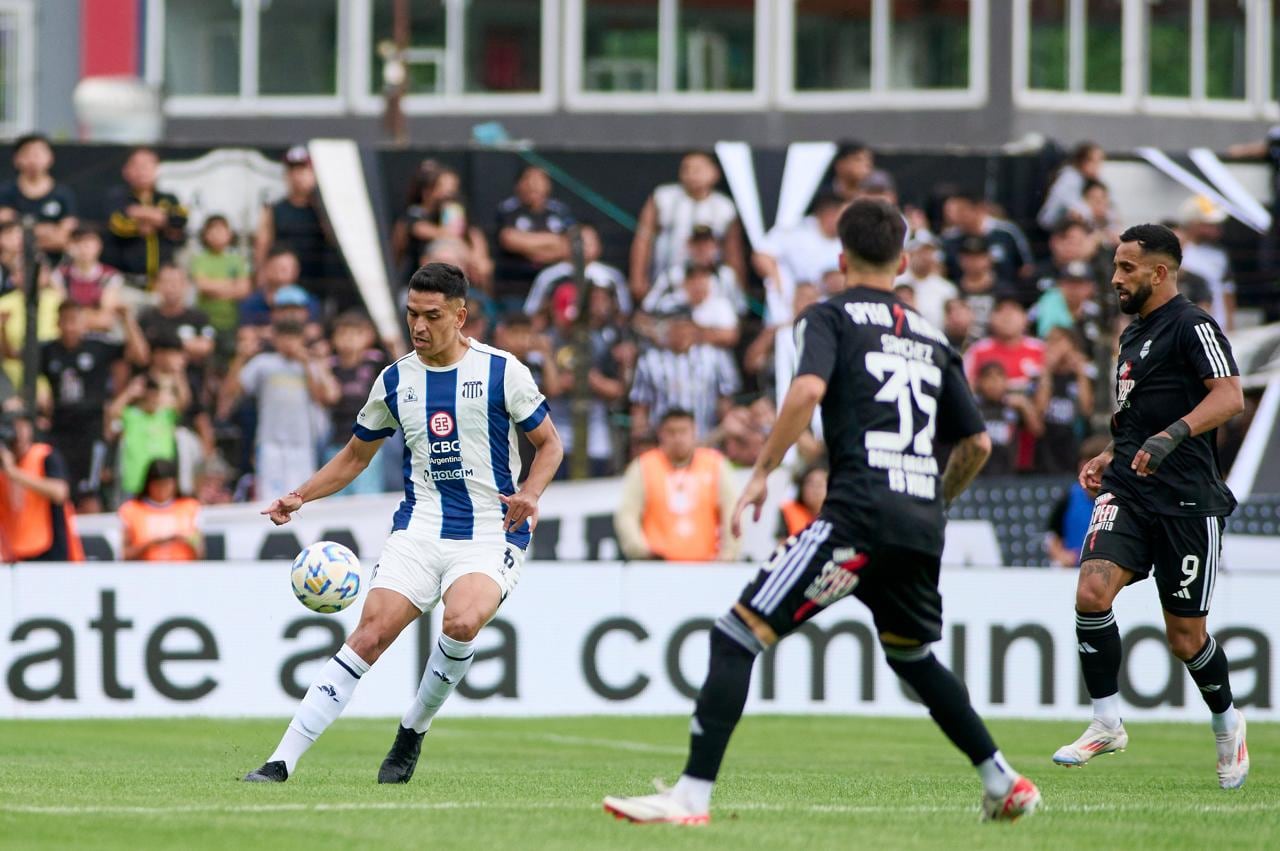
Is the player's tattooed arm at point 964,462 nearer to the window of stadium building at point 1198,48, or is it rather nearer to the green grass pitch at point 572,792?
the green grass pitch at point 572,792

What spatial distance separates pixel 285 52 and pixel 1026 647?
17.4 metres

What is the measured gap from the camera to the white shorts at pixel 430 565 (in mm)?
8484

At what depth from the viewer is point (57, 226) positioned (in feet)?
57.4

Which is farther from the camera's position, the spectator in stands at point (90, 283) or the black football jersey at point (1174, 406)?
the spectator in stands at point (90, 283)

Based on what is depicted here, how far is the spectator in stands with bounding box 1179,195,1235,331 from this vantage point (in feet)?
59.8

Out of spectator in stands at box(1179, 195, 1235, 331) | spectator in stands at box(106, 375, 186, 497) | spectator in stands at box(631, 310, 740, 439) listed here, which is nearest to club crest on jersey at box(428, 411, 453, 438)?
spectator in stands at box(106, 375, 186, 497)

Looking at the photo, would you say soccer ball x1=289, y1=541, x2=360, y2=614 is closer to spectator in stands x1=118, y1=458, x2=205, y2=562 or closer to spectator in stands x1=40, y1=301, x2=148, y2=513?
spectator in stands x1=118, y1=458, x2=205, y2=562

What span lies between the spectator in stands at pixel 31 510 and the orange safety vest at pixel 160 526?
427 millimetres

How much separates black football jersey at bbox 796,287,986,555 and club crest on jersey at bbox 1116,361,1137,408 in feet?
8.01

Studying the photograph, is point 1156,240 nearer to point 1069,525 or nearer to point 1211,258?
point 1069,525

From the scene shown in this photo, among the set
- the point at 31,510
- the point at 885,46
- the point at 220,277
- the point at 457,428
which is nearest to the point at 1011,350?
the point at 220,277

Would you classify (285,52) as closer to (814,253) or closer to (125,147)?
(125,147)

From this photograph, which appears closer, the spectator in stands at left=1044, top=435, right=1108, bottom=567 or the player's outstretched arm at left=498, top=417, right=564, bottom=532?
the player's outstretched arm at left=498, top=417, right=564, bottom=532

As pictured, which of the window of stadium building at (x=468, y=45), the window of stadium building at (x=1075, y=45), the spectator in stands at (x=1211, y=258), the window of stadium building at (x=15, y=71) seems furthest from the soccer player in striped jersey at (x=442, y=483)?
the window of stadium building at (x=15, y=71)
